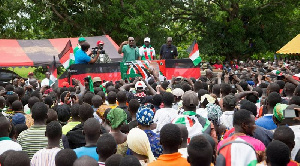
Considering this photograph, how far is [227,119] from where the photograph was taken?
250 inches

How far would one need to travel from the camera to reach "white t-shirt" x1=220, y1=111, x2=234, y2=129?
630 cm

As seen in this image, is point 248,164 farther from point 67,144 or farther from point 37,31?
Answer: point 37,31

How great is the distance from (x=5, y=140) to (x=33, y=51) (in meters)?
15.7

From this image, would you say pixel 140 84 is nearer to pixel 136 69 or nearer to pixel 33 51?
pixel 136 69

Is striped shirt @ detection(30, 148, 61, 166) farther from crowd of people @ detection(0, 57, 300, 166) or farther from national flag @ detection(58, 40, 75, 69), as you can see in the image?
national flag @ detection(58, 40, 75, 69)

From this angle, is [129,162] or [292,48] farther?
[292,48]

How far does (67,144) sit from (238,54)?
80.0ft

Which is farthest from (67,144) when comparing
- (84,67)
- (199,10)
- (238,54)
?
(238,54)

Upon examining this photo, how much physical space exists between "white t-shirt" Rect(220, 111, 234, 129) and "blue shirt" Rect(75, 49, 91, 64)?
5834 millimetres

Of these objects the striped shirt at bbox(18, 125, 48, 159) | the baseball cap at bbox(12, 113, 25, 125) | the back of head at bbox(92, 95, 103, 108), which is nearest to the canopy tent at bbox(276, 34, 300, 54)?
the back of head at bbox(92, 95, 103, 108)

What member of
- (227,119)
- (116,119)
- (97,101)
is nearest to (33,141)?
(116,119)

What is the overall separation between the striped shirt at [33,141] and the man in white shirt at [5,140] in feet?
0.56

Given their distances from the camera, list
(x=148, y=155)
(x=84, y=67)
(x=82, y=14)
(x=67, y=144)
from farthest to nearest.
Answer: (x=82, y=14)
(x=84, y=67)
(x=67, y=144)
(x=148, y=155)

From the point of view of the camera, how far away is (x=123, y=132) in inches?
231
